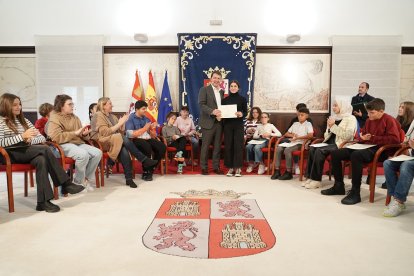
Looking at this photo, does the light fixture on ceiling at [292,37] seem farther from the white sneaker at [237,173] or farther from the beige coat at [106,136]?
the beige coat at [106,136]

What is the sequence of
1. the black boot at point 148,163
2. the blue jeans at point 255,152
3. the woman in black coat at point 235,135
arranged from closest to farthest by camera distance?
1. the black boot at point 148,163
2. the woman in black coat at point 235,135
3. the blue jeans at point 255,152

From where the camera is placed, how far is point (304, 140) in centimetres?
520

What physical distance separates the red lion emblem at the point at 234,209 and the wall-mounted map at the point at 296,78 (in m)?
3.91

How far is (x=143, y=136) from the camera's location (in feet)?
17.4

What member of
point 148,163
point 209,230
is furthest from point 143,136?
point 209,230

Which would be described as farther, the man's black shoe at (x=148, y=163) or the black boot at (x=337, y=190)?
the man's black shoe at (x=148, y=163)

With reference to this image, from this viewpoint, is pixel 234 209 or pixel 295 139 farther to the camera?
pixel 295 139

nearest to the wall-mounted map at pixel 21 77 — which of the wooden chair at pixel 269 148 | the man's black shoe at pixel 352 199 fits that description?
the wooden chair at pixel 269 148

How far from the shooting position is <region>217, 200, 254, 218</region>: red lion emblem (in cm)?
331

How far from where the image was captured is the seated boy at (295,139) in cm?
520

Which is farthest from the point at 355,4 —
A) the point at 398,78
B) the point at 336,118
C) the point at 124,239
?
the point at 124,239

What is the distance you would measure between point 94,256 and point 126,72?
212 inches

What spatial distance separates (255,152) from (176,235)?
328 centimetres

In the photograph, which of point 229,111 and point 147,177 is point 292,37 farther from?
point 147,177
